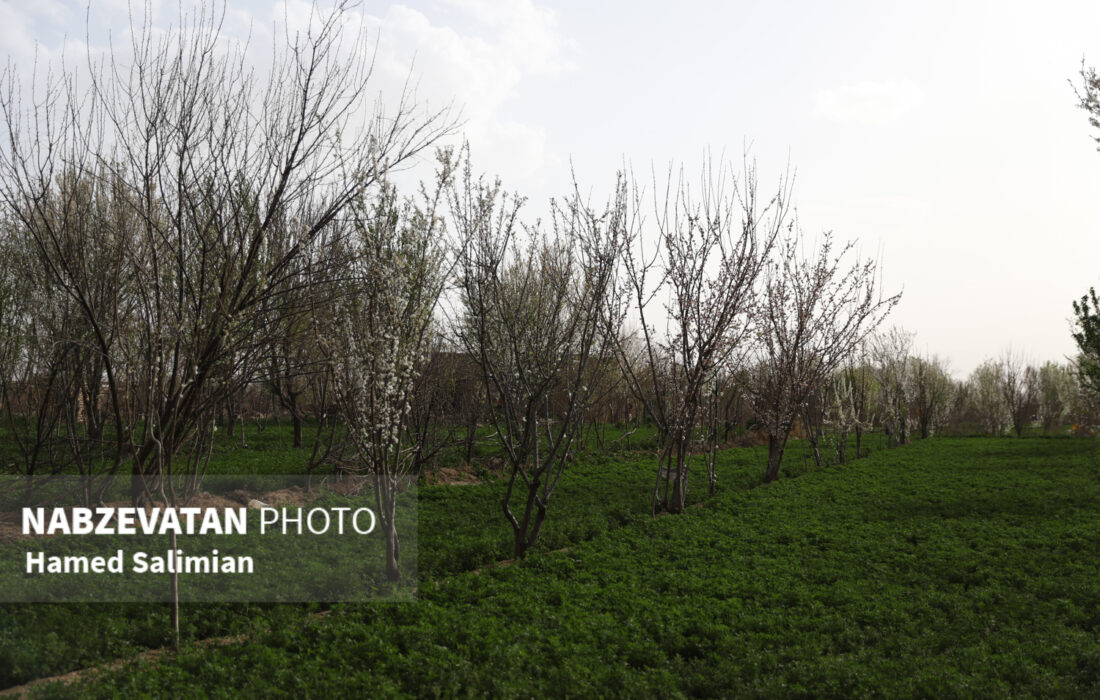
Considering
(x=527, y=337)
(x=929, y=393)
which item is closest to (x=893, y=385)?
(x=929, y=393)

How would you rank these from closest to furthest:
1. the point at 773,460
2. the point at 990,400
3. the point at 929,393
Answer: the point at 773,460 → the point at 929,393 → the point at 990,400

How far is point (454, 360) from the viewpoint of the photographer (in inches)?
739

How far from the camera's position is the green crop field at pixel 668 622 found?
5.36 m

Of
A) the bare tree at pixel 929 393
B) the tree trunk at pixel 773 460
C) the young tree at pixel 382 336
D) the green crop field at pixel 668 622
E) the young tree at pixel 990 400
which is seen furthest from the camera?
the young tree at pixel 990 400

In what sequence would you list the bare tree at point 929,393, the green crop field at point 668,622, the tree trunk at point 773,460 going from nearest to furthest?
the green crop field at point 668,622, the tree trunk at point 773,460, the bare tree at point 929,393

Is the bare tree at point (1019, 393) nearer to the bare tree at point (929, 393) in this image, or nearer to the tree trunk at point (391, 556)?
the bare tree at point (929, 393)

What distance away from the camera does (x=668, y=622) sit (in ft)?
22.3

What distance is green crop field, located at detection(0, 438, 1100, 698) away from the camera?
536 cm

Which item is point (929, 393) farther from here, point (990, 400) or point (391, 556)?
point (391, 556)

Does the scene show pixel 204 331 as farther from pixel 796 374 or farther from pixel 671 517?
pixel 796 374

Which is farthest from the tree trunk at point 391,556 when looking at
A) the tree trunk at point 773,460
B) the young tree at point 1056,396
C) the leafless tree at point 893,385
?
the young tree at point 1056,396

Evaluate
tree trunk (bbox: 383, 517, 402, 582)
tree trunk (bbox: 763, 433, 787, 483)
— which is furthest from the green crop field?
tree trunk (bbox: 763, 433, 787, 483)

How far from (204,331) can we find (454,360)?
11.7 meters

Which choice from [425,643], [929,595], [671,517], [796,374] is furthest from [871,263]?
[425,643]
